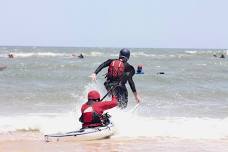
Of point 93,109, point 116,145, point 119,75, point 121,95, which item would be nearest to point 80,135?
point 93,109

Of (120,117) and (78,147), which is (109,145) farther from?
(120,117)

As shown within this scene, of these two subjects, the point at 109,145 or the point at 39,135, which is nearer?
the point at 109,145

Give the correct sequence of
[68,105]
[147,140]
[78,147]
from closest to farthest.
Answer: [78,147]
[147,140]
[68,105]

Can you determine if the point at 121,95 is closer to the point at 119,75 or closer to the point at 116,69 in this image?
the point at 119,75

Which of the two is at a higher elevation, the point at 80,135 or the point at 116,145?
the point at 80,135

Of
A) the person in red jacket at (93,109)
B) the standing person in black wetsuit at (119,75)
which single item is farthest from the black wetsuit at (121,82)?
the person in red jacket at (93,109)

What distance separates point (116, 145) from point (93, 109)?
658mm

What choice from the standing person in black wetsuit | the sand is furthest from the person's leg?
the sand

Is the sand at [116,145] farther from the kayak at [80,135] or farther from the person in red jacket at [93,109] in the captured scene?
the person in red jacket at [93,109]

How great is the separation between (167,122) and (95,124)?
10.00 ft

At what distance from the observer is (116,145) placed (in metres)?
8.60

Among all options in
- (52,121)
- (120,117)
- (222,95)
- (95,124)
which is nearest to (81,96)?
(222,95)

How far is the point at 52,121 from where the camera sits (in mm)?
11414

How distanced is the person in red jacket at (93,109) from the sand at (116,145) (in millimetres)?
312
